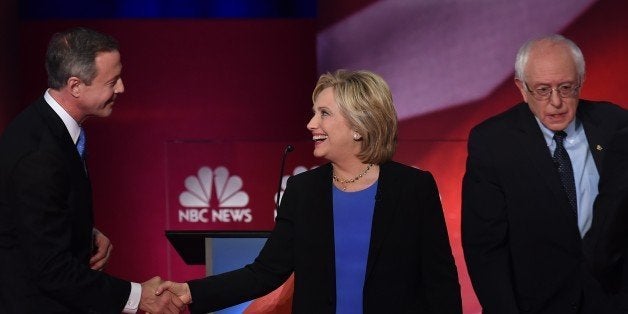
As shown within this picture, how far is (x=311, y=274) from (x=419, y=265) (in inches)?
12.3

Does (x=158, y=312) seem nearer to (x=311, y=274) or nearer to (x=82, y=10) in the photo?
(x=311, y=274)

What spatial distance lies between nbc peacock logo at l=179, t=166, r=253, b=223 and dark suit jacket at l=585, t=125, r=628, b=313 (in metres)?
3.85

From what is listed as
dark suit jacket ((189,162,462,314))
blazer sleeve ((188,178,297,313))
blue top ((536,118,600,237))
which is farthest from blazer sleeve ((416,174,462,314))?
blue top ((536,118,600,237))

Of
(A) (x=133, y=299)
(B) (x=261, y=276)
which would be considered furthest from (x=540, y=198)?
(A) (x=133, y=299)

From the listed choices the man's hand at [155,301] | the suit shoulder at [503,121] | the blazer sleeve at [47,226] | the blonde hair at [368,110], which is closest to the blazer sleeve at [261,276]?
the man's hand at [155,301]

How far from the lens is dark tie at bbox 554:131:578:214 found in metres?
3.30

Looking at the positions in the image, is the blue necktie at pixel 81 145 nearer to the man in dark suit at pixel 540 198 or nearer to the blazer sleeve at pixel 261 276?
the blazer sleeve at pixel 261 276

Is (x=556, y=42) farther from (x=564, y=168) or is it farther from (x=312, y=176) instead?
(x=312, y=176)

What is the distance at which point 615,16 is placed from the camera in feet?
18.1

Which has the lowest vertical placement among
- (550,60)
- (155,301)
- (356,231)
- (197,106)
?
(155,301)

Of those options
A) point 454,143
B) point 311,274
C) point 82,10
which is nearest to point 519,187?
point 311,274

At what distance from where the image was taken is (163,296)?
3.39 meters

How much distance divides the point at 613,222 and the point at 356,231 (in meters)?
0.80

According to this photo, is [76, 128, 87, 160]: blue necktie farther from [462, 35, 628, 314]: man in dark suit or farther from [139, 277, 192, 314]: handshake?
[462, 35, 628, 314]: man in dark suit
